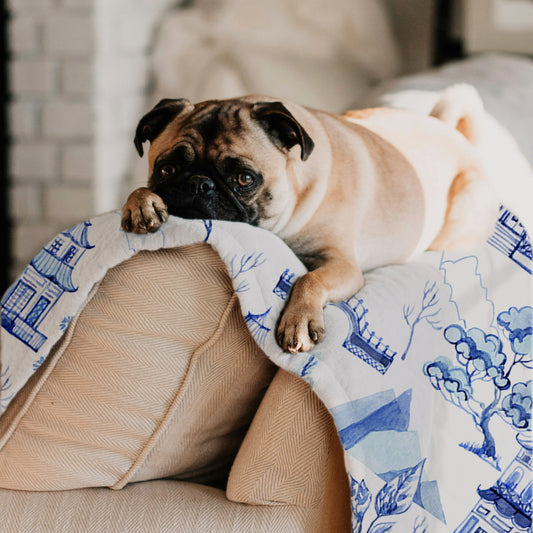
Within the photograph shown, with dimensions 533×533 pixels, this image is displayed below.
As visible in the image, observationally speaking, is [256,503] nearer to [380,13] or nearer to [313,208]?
[313,208]

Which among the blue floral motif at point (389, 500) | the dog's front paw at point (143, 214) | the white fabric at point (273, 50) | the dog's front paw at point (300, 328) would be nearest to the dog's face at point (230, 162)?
the dog's front paw at point (143, 214)

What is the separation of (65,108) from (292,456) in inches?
76.8

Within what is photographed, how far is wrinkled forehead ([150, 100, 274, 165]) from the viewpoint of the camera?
1062mm

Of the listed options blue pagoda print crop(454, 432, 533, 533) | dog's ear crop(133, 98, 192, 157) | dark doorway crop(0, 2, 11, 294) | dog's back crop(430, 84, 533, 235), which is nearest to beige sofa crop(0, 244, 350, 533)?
blue pagoda print crop(454, 432, 533, 533)

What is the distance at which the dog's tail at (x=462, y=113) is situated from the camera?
1.60 meters

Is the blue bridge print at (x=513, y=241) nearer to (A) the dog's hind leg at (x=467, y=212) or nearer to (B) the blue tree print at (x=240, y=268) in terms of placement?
(A) the dog's hind leg at (x=467, y=212)

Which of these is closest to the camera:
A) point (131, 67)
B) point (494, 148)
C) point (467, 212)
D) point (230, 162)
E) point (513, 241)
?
point (230, 162)

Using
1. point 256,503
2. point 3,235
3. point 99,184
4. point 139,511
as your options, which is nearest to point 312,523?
point 256,503

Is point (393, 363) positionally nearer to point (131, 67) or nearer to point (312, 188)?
point (312, 188)

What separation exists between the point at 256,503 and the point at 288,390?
15 cm

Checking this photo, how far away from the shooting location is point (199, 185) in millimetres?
1031

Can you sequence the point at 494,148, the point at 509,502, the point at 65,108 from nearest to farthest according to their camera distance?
the point at 509,502, the point at 494,148, the point at 65,108

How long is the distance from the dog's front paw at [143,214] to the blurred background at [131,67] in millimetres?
1658

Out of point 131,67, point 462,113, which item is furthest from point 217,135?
point 131,67
